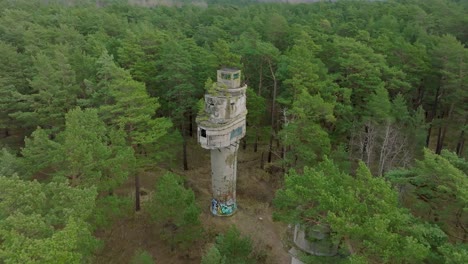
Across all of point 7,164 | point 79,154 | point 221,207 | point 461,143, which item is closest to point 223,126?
point 221,207

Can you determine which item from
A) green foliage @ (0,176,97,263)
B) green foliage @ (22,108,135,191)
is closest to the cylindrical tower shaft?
green foliage @ (22,108,135,191)

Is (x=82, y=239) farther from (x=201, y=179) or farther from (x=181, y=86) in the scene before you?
(x=201, y=179)

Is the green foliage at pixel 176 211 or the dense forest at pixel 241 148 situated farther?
the green foliage at pixel 176 211

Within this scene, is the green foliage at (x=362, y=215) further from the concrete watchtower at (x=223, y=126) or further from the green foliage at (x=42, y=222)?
the concrete watchtower at (x=223, y=126)

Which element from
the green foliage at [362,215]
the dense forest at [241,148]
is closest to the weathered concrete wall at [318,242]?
the dense forest at [241,148]

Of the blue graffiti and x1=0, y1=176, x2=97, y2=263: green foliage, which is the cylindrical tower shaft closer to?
the blue graffiti

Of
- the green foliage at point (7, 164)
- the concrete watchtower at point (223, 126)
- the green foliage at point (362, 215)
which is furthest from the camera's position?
the concrete watchtower at point (223, 126)

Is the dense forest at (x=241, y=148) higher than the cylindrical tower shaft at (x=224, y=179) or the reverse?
higher

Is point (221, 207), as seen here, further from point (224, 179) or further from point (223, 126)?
point (223, 126)
